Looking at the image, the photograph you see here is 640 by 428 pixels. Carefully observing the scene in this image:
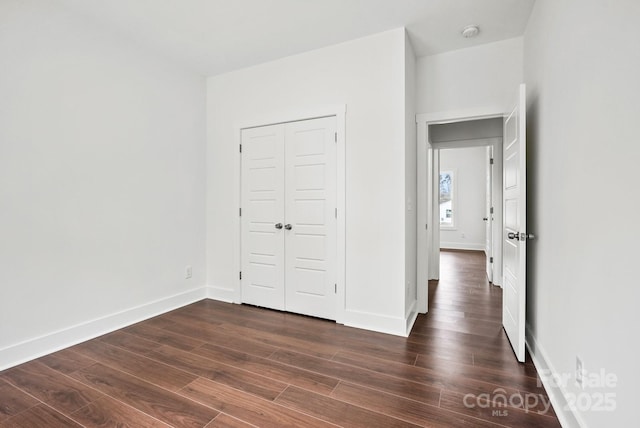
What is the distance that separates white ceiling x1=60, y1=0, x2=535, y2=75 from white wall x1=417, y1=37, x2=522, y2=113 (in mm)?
109

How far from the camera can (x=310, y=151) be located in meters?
3.23

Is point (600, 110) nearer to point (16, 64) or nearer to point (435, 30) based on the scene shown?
point (435, 30)

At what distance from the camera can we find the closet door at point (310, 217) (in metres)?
3.14

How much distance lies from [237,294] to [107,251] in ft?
4.77

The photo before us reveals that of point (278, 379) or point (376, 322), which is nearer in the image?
point (278, 379)

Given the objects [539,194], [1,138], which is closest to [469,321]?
[539,194]

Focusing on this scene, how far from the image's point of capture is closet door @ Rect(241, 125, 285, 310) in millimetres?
3445

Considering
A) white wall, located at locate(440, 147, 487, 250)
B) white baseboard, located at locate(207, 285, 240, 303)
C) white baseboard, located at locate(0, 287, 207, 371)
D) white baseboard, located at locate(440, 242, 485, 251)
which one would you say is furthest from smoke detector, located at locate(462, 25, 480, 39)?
white baseboard, located at locate(440, 242, 485, 251)

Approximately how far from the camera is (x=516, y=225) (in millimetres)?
2443

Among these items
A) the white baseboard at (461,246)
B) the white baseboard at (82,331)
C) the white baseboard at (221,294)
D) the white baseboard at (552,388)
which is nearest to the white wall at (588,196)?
the white baseboard at (552,388)

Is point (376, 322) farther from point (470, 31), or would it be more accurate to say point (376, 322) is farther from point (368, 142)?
point (470, 31)

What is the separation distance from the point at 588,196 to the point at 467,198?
7406 millimetres

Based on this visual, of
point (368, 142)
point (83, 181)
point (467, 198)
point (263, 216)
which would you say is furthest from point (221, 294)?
point (467, 198)

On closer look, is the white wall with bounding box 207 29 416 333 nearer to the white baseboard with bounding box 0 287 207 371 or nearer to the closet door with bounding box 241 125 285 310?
the closet door with bounding box 241 125 285 310
